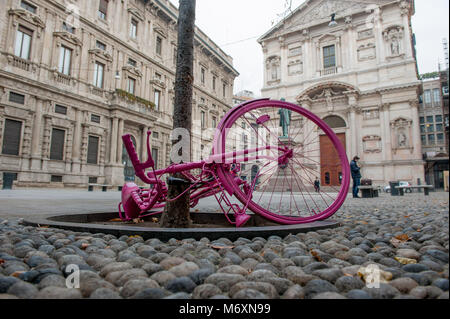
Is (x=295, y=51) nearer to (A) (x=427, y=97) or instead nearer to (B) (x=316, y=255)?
(B) (x=316, y=255)

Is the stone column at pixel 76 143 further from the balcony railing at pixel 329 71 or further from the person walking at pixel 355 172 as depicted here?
the balcony railing at pixel 329 71

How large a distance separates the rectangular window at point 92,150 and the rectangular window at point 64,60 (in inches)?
151

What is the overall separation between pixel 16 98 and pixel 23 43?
2.88 meters

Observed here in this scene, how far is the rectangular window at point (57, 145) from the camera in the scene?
13758 mm

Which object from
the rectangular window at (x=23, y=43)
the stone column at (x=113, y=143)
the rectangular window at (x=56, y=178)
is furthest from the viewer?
the stone column at (x=113, y=143)

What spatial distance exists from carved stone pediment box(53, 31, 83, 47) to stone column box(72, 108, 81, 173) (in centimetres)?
377

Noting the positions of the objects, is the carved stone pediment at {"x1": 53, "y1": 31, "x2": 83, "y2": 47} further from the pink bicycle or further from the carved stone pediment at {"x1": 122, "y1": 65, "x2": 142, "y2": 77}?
the pink bicycle

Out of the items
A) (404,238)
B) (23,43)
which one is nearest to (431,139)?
(404,238)

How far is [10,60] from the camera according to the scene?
39.9 feet

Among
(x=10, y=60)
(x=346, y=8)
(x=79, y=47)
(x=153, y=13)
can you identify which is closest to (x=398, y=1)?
(x=346, y=8)

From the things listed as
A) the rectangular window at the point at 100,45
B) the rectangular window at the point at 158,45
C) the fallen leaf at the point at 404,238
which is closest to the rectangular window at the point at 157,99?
the rectangular window at the point at 158,45

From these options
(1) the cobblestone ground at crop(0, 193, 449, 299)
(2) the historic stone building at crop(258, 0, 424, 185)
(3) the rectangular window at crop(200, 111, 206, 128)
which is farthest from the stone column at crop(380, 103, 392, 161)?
(1) the cobblestone ground at crop(0, 193, 449, 299)

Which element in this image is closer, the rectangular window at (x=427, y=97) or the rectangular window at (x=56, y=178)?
the rectangular window at (x=56, y=178)

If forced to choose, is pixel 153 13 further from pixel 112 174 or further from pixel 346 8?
pixel 346 8
